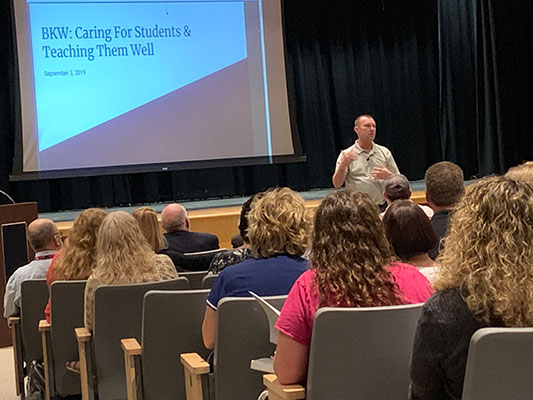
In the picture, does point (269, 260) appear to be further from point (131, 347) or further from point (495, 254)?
point (495, 254)

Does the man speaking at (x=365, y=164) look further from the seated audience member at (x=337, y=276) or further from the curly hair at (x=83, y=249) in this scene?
the seated audience member at (x=337, y=276)

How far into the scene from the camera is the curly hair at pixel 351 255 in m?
2.20

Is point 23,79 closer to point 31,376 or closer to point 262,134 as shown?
point 262,134

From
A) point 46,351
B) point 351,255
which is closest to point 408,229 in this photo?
point 351,255

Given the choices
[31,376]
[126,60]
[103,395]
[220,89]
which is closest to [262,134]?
[220,89]

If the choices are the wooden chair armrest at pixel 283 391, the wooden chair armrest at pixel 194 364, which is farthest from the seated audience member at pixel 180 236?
the wooden chair armrest at pixel 283 391

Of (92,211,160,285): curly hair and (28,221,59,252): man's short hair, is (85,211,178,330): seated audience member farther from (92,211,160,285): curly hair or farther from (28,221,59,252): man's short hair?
(28,221,59,252): man's short hair

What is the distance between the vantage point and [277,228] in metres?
2.78

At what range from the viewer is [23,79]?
7902mm

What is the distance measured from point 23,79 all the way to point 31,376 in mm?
4281

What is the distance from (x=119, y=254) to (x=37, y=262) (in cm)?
127

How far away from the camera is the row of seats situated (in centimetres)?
173

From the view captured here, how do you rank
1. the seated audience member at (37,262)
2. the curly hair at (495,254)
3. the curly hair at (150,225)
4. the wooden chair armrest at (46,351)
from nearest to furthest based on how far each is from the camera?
1. the curly hair at (495,254)
2. the wooden chair armrest at (46,351)
3. the curly hair at (150,225)
4. the seated audience member at (37,262)

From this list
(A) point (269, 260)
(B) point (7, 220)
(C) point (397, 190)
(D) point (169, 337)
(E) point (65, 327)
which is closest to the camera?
(A) point (269, 260)
